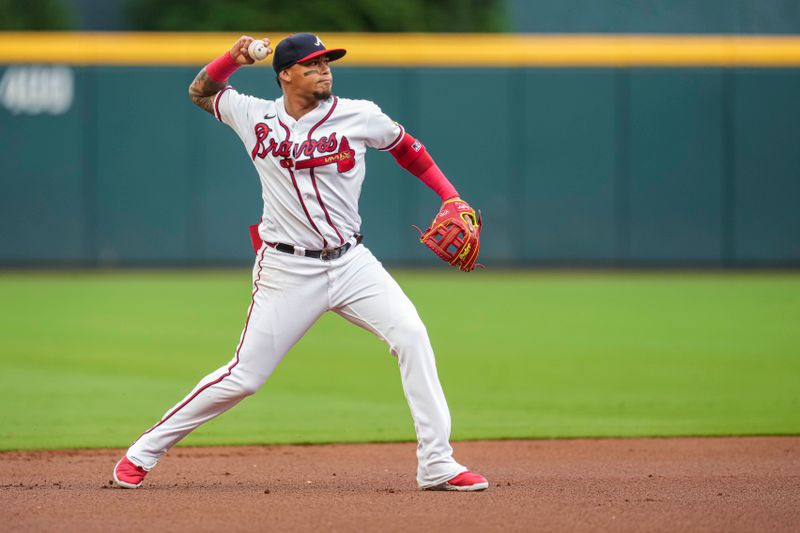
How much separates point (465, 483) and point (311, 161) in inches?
54.2

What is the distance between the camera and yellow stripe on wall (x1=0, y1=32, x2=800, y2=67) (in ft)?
Answer: 57.6

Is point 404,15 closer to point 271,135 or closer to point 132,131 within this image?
point 132,131

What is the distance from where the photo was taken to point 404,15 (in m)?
26.8

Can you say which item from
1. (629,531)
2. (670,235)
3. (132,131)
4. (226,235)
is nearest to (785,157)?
(670,235)

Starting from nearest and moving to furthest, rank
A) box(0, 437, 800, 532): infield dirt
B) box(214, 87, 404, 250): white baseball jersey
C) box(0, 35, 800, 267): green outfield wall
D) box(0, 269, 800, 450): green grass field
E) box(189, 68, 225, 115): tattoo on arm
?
box(0, 437, 800, 532): infield dirt → box(214, 87, 404, 250): white baseball jersey → box(189, 68, 225, 115): tattoo on arm → box(0, 269, 800, 450): green grass field → box(0, 35, 800, 267): green outfield wall

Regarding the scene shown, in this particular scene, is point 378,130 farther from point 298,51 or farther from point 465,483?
point 465,483

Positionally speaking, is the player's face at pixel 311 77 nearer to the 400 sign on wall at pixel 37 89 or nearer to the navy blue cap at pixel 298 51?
the navy blue cap at pixel 298 51

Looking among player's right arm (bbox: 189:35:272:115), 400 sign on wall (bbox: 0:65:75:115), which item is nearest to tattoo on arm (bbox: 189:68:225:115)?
player's right arm (bbox: 189:35:272:115)

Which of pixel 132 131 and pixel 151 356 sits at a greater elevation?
pixel 132 131

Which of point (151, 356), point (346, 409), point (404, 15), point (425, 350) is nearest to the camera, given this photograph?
point (425, 350)

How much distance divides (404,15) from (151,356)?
60.4 ft

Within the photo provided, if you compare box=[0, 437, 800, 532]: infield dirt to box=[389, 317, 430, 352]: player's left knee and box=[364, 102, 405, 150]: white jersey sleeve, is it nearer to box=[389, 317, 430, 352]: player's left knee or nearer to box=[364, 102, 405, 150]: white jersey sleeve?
box=[389, 317, 430, 352]: player's left knee

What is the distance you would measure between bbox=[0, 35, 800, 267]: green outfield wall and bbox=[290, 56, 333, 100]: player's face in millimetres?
12614

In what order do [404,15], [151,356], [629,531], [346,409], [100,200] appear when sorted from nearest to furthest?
[629,531], [346,409], [151,356], [100,200], [404,15]
